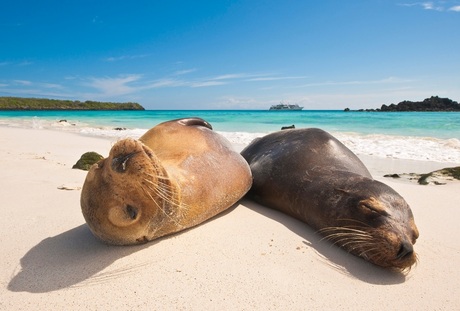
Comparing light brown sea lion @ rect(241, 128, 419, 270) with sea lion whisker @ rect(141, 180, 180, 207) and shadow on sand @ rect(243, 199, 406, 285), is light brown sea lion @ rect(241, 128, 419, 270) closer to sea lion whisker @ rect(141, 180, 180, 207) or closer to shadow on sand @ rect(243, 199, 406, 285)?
shadow on sand @ rect(243, 199, 406, 285)

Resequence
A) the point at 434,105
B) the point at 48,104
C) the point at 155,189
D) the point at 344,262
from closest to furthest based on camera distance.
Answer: the point at 155,189 → the point at 344,262 → the point at 434,105 → the point at 48,104

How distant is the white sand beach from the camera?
1.98 metres

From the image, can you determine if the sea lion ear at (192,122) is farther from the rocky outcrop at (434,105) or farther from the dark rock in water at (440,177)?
the rocky outcrop at (434,105)

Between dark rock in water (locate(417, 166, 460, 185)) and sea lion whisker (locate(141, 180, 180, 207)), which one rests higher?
sea lion whisker (locate(141, 180, 180, 207))

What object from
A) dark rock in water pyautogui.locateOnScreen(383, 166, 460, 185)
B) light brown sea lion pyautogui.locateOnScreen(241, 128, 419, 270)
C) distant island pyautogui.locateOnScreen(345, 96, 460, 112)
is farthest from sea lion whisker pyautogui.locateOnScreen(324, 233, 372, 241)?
distant island pyautogui.locateOnScreen(345, 96, 460, 112)

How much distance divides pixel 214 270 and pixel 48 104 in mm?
95533

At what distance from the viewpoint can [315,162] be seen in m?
3.71

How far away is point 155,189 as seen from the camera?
2.16 metres

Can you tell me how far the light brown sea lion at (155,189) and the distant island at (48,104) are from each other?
3479 inches

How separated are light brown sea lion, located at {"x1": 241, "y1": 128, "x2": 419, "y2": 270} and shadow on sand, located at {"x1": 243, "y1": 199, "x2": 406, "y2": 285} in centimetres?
5

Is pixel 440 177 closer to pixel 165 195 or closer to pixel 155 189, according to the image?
Answer: pixel 165 195

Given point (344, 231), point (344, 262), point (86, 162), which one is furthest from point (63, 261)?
point (86, 162)

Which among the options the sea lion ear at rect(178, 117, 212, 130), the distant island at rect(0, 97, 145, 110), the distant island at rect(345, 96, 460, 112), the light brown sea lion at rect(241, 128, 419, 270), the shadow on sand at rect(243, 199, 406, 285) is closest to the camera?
the shadow on sand at rect(243, 199, 406, 285)

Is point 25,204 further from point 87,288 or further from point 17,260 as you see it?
point 87,288
